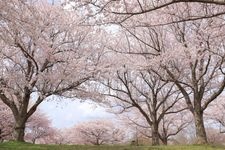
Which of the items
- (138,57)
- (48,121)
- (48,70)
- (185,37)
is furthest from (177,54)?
(48,121)

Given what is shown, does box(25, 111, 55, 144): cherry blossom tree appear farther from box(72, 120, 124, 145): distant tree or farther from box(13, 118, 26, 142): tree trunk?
box(13, 118, 26, 142): tree trunk

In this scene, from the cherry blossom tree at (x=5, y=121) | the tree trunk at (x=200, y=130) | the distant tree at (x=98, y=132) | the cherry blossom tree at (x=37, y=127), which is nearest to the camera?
the tree trunk at (x=200, y=130)

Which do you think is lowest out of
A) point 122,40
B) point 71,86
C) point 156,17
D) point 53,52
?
point 71,86

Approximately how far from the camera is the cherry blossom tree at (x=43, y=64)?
66.6 feet

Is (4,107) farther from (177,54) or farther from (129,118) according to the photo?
(177,54)

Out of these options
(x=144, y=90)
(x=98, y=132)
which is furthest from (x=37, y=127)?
(x=144, y=90)

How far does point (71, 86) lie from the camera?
73.7ft

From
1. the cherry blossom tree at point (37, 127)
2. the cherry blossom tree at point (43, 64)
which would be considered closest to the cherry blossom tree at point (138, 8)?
the cherry blossom tree at point (43, 64)

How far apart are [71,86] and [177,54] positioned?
707 cm

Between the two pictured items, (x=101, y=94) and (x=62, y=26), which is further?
(x=101, y=94)

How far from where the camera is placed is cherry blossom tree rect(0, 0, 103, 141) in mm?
20312

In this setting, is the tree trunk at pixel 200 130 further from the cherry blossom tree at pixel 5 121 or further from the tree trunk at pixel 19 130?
the cherry blossom tree at pixel 5 121

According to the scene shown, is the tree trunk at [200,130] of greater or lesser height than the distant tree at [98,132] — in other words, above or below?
below

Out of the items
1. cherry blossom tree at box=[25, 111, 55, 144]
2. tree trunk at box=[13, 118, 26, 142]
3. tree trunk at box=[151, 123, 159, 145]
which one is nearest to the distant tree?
cherry blossom tree at box=[25, 111, 55, 144]
